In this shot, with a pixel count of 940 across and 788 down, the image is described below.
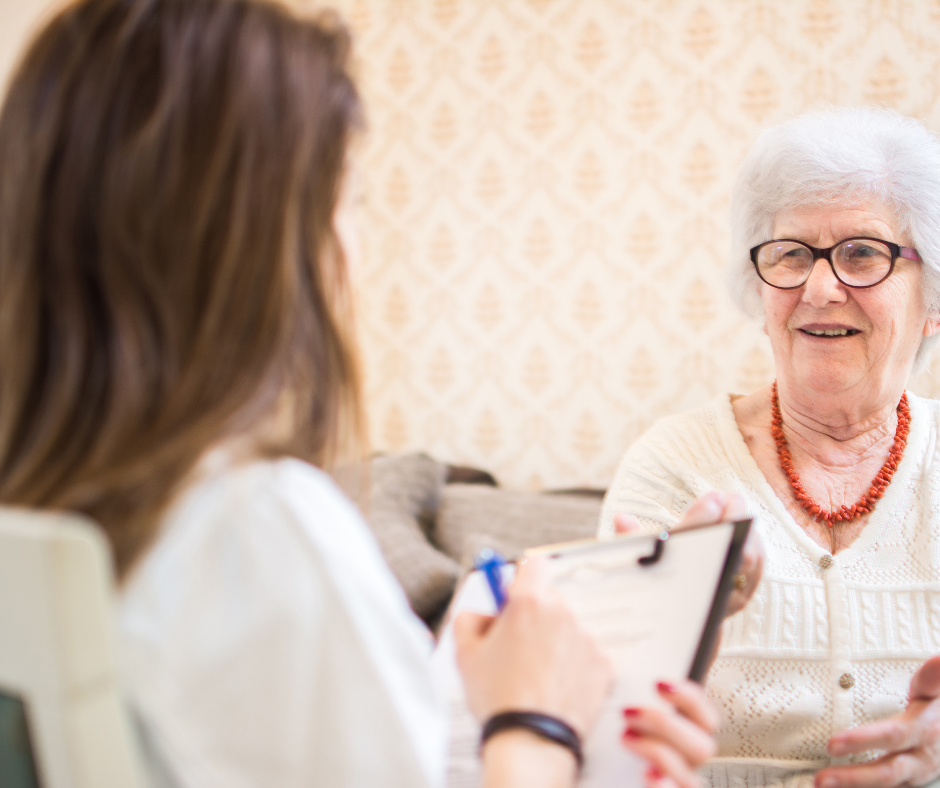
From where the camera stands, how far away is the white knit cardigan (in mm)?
1070

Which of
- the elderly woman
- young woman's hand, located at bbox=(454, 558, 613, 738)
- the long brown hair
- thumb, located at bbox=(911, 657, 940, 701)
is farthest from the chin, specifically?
the long brown hair

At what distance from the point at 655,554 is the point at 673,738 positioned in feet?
0.51

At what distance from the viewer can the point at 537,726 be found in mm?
549

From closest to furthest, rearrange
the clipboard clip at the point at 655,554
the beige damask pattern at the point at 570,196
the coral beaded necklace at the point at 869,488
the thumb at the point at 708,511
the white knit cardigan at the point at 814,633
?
the clipboard clip at the point at 655,554 → the thumb at the point at 708,511 → the white knit cardigan at the point at 814,633 → the coral beaded necklace at the point at 869,488 → the beige damask pattern at the point at 570,196

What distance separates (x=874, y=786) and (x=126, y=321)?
1.04 metres

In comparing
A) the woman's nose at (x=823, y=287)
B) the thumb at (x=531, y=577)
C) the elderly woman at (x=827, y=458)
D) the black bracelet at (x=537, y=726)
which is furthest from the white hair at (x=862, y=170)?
the black bracelet at (x=537, y=726)

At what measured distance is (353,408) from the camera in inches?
25.8

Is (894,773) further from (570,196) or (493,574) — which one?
(570,196)

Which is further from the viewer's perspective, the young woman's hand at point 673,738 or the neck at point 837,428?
the neck at point 837,428

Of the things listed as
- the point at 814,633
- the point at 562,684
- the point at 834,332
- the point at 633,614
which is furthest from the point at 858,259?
the point at 562,684

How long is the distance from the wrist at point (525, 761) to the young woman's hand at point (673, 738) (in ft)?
0.25

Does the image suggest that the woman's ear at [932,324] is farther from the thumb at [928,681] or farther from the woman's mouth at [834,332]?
the thumb at [928,681]

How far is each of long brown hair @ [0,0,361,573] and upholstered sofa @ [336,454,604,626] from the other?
1280 millimetres

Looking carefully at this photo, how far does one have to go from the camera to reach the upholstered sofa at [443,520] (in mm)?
1800
